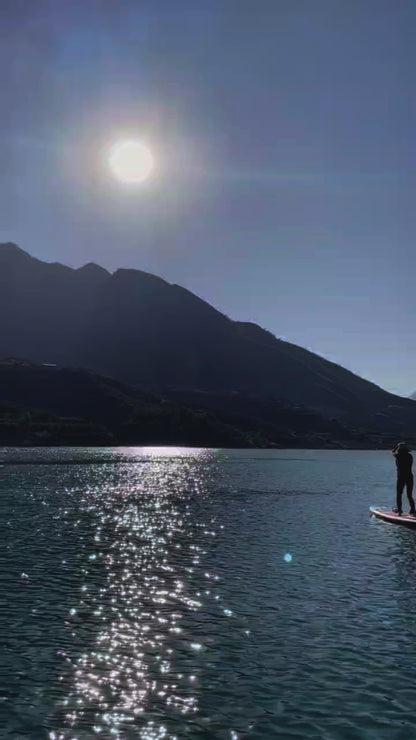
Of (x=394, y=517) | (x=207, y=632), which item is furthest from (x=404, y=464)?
(x=207, y=632)

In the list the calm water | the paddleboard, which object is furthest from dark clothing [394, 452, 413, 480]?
the calm water

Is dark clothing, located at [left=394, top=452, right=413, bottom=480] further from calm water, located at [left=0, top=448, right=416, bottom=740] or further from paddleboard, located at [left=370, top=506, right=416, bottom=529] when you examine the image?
calm water, located at [left=0, top=448, right=416, bottom=740]

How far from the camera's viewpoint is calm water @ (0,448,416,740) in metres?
17.4

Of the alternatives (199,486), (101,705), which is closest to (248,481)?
(199,486)

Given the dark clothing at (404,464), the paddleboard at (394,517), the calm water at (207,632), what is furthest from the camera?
the dark clothing at (404,464)

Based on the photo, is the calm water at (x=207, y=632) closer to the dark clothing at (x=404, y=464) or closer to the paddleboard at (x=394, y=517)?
the paddleboard at (x=394, y=517)

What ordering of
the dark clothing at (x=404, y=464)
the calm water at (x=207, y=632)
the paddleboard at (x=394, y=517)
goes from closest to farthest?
the calm water at (x=207, y=632)
the paddleboard at (x=394, y=517)
the dark clothing at (x=404, y=464)

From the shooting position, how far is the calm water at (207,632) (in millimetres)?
17391

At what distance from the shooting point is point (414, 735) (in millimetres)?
16516

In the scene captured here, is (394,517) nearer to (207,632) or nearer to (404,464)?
(404,464)

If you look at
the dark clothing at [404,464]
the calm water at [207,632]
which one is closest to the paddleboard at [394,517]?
the calm water at [207,632]

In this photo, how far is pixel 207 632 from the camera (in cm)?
2538

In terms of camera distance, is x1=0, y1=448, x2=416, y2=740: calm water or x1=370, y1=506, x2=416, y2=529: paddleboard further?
x1=370, y1=506, x2=416, y2=529: paddleboard

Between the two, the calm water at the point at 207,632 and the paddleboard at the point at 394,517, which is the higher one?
the paddleboard at the point at 394,517
